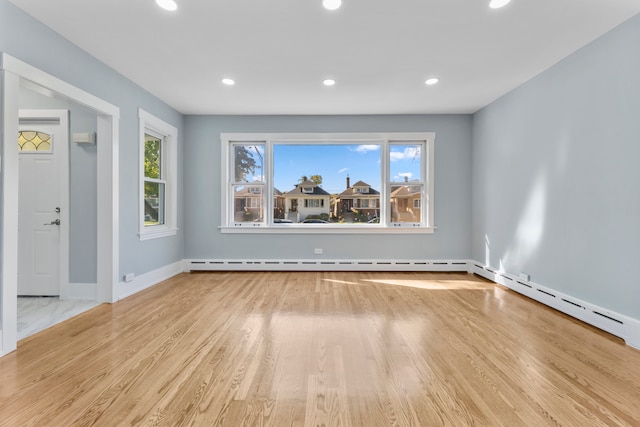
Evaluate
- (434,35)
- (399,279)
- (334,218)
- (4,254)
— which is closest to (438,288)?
(399,279)

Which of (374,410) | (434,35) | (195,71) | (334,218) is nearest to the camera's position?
(374,410)

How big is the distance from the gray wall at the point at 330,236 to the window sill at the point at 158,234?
0.38 meters

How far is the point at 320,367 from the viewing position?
1.94 m

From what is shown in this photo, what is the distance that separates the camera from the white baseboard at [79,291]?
3.30 meters

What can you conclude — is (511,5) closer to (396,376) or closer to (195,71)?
(396,376)

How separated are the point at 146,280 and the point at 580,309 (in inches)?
200

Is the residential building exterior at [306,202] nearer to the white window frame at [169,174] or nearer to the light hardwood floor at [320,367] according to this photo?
the white window frame at [169,174]

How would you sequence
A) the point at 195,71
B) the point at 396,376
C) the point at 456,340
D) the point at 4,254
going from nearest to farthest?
the point at 396,376 → the point at 4,254 → the point at 456,340 → the point at 195,71

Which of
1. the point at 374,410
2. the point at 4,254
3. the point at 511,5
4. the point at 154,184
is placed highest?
the point at 511,5

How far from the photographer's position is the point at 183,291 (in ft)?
12.2

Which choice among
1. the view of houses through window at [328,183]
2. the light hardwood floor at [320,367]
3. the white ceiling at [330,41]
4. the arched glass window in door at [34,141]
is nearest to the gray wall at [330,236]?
the view of houses through window at [328,183]

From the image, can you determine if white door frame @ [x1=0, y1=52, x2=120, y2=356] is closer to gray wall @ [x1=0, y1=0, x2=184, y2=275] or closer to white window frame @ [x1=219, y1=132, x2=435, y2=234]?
gray wall @ [x1=0, y1=0, x2=184, y2=275]

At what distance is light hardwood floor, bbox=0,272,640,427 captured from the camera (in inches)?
59.2

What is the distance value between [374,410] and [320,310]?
1548 mm
